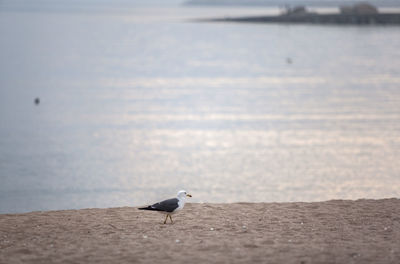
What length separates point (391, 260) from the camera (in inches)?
326

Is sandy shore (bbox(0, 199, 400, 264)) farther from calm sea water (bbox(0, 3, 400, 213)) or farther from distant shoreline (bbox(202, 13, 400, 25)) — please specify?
distant shoreline (bbox(202, 13, 400, 25))

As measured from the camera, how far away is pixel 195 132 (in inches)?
1083

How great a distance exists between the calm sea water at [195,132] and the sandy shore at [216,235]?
18.2 feet

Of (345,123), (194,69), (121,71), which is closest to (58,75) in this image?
(121,71)

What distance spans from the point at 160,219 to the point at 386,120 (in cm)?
2009

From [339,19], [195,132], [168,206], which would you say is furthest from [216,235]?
[339,19]

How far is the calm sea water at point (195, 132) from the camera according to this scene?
18578mm

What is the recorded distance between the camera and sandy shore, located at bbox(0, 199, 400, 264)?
855cm

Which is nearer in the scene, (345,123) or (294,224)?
(294,224)

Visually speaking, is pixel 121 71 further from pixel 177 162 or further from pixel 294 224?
pixel 294 224


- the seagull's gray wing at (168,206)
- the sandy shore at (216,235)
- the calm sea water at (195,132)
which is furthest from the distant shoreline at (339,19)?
the seagull's gray wing at (168,206)

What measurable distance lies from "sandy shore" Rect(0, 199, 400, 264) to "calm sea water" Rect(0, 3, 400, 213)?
5533 millimetres

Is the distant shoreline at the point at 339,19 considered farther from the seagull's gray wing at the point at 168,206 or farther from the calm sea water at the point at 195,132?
the seagull's gray wing at the point at 168,206

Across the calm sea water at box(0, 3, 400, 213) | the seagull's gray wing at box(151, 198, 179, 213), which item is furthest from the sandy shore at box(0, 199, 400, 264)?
the calm sea water at box(0, 3, 400, 213)
